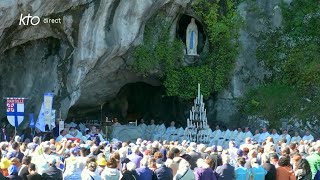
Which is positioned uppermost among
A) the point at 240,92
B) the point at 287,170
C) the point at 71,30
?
the point at 71,30

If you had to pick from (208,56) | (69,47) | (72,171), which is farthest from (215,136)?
(72,171)

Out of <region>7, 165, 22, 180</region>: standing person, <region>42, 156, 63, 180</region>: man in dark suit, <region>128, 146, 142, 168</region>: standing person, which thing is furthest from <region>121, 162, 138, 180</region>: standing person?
<region>7, 165, 22, 180</region>: standing person

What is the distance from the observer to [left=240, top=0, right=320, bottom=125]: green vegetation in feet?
103

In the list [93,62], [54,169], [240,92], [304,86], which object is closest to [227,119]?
[240,92]

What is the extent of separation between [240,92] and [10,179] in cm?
2140

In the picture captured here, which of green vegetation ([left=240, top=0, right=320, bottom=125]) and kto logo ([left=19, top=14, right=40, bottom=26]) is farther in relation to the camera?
green vegetation ([left=240, top=0, right=320, bottom=125])

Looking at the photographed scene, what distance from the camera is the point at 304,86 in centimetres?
3188

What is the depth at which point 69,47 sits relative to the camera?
96.0 feet

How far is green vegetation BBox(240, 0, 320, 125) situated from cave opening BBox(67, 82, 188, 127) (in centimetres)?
408

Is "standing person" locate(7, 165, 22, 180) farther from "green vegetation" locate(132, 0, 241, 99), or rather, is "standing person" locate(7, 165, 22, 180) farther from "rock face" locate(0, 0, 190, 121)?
"green vegetation" locate(132, 0, 241, 99)

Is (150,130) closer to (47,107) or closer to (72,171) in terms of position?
(47,107)

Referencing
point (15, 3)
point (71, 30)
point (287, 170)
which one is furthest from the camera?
point (71, 30)

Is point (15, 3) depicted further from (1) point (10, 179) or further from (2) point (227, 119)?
(1) point (10, 179)

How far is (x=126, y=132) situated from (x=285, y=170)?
57.5 feet
